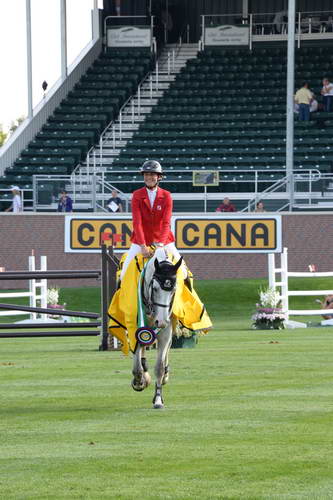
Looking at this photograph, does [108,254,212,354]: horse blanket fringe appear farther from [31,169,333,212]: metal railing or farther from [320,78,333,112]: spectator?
[320,78,333,112]: spectator

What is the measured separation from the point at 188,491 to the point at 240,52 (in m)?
41.2

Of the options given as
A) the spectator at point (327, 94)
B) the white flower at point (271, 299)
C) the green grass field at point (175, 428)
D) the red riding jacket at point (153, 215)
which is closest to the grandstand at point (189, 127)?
the spectator at point (327, 94)

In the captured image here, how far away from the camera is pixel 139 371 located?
11.2 meters

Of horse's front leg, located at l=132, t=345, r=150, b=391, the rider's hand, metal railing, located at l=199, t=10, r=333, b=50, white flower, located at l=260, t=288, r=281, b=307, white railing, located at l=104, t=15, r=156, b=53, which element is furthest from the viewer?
white railing, located at l=104, t=15, r=156, b=53

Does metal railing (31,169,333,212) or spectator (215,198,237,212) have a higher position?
metal railing (31,169,333,212)

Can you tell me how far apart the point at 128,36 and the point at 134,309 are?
127 ft

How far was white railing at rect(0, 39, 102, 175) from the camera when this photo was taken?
138 feet

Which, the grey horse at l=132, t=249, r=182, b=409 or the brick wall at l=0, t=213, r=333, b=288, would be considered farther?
the brick wall at l=0, t=213, r=333, b=288

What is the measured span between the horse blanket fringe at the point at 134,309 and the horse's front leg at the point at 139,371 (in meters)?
0.09

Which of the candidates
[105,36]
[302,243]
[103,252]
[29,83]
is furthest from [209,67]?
[103,252]

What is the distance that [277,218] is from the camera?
33.8 meters

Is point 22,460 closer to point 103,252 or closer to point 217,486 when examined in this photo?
point 217,486

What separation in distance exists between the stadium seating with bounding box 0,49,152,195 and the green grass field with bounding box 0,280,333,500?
79.6 feet

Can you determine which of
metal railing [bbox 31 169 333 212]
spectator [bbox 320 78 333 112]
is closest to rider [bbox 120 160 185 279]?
metal railing [bbox 31 169 333 212]
